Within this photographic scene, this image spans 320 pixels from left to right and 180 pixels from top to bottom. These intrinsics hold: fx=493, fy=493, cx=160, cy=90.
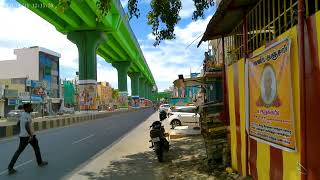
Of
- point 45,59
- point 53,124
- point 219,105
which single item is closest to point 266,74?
point 219,105

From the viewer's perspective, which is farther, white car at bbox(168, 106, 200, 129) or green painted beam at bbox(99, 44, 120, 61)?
green painted beam at bbox(99, 44, 120, 61)

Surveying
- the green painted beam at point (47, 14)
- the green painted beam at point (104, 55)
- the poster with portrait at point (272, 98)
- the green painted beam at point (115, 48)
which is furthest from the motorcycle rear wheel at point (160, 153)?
the green painted beam at point (104, 55)

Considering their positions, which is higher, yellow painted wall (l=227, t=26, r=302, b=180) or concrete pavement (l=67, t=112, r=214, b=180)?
yellow painted wall (l=227, t=26, r=302, b=180)

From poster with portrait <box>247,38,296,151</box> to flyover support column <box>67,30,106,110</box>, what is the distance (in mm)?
45221

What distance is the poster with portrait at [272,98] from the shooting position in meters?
5.92

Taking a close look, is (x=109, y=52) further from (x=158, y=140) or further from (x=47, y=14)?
(x=158, y=140)

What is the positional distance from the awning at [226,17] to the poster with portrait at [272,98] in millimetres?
1060

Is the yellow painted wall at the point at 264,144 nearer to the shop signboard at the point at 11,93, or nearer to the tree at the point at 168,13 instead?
the tree at the point at 168,13

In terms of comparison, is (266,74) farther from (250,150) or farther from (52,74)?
(52,74)

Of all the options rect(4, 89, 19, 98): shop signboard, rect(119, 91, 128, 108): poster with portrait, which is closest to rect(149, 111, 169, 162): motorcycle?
rect(4, 89, 19, 98): shop signboard

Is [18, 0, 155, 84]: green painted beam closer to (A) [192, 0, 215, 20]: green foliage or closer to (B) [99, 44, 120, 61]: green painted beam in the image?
(B) [99, 44, 120, 61]: green painted beam

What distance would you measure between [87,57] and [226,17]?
44.3 meters

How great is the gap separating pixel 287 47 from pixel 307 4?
57 cm

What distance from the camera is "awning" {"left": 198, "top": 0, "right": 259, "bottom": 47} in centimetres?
843
